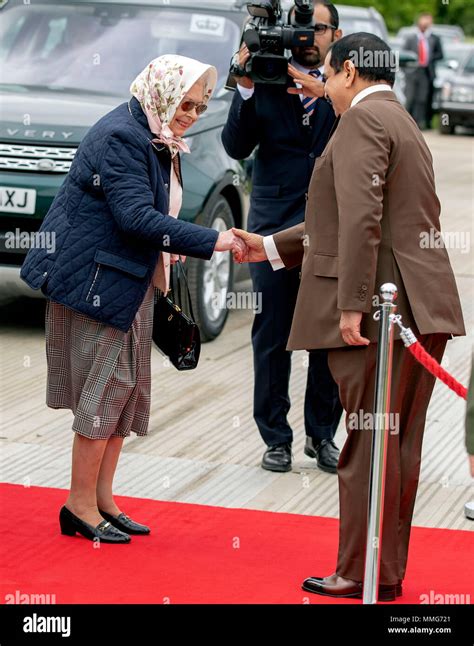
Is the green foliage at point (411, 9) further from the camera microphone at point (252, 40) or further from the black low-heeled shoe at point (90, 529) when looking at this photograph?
the black low-heeled shoe at point (90, 529)

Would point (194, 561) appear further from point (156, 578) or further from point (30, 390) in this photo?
point (30, 390)

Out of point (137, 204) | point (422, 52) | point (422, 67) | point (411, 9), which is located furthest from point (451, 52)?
point (137, 204)

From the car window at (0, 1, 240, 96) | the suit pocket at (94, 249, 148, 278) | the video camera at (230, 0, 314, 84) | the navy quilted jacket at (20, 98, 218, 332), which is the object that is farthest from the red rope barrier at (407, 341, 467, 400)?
the car window at (0, 1, 240, 96)

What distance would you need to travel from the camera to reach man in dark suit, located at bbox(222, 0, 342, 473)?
247 inches

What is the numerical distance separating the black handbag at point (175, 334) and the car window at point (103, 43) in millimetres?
3928

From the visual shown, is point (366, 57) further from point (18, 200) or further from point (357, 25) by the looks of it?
point (357, 25)

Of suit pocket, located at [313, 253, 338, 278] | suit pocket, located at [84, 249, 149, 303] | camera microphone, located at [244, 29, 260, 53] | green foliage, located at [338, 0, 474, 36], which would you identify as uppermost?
camera microphone, located at [244, 29, 260, 53]

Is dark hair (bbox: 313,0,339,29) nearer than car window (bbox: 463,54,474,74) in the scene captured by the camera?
Yes

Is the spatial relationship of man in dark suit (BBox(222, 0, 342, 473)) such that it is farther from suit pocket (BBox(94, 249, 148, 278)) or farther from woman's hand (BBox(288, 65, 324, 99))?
suit pocket (BBox(94, 249, 148, 278))

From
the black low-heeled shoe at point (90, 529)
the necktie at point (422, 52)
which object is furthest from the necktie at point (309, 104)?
the necktie at point (422, 52)

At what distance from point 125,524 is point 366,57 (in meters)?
2.13

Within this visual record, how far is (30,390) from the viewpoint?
7.59 metres

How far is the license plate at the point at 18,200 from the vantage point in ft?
27.0

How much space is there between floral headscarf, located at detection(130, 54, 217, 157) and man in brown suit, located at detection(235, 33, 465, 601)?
0.55 m
